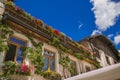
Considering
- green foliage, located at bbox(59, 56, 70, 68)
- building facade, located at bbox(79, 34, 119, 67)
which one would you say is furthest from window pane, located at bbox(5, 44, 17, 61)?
building facade, located at bbox(79, 34, 119, 67)

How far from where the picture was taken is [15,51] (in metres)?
9.80

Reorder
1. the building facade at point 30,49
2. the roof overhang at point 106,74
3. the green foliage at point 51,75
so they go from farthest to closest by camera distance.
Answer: the green foliage at point 51,75 → the building facade at point 30,49 → the roof overhang at point 106,74

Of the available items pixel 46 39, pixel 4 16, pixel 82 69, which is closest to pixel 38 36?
pixel 46 39

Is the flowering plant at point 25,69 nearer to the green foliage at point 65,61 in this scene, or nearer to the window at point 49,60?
the window at point 49,60

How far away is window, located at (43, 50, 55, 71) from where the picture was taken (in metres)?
11.6

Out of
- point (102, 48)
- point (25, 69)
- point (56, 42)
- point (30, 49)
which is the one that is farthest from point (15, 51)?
point (102, 48)

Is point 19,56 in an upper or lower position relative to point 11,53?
lower

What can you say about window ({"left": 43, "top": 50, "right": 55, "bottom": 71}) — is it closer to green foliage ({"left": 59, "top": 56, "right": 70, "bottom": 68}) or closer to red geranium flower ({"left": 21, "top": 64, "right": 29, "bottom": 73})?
green foliage ({"left": 59, "top": 56, "right": 70, "bottom": 68})

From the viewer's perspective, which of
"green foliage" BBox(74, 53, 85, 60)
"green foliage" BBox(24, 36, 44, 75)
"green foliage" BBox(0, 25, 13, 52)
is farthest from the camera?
"green foliage" BBox(74, 53, 85, 60)

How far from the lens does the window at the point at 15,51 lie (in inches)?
372

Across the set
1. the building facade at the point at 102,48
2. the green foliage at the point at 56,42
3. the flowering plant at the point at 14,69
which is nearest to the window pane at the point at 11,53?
the flowering plant at the point at 14,69

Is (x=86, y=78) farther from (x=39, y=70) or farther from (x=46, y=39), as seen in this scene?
(x=46, y=39)

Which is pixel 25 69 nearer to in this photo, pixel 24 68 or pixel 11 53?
pixel 24 68

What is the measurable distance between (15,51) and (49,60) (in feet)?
10.0
